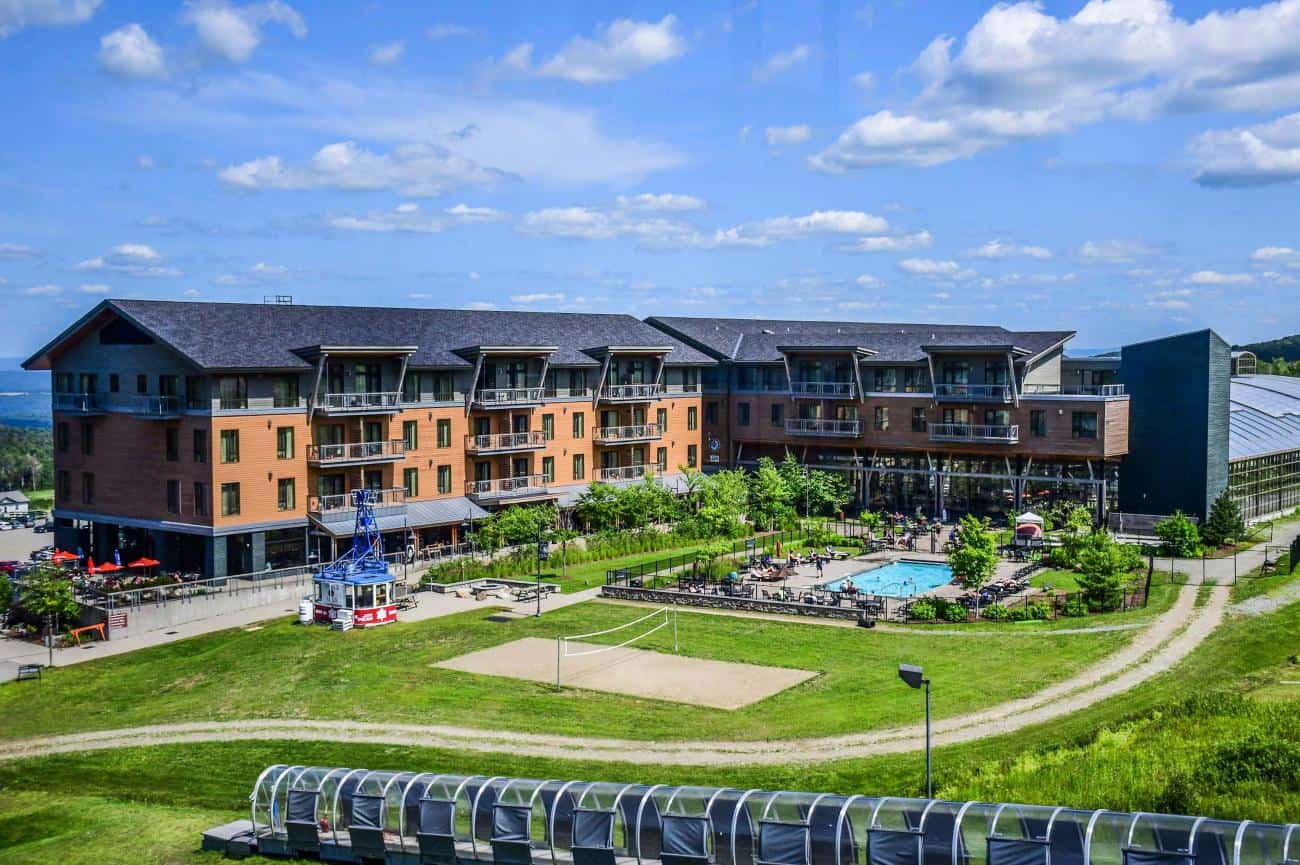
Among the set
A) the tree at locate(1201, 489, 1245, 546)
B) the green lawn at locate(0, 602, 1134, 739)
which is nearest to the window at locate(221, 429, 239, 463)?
the green lawn at locate(0, 602, 1134, 739)

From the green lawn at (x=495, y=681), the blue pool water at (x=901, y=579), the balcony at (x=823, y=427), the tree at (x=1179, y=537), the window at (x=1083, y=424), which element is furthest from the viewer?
the balcony at (x=823, y=427)

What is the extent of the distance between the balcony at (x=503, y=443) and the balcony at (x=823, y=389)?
17175 mm

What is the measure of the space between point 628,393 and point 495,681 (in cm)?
3501

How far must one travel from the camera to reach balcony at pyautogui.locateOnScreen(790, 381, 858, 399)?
232 ft

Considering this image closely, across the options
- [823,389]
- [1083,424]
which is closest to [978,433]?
[1083,424]

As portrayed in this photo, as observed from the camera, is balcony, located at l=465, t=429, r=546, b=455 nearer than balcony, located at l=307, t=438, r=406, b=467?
No

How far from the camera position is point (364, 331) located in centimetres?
5869

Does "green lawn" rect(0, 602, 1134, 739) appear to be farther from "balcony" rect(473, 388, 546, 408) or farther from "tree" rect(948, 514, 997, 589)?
"balcony" rect(473, 388, 546, 408)

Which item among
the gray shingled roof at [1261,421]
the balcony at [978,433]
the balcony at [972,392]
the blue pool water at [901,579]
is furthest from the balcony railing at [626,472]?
the gray shingled roof at [1261,421]

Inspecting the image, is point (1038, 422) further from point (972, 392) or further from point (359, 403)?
point (359, 403)

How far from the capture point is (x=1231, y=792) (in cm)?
2283

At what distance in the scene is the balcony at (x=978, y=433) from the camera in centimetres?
6444

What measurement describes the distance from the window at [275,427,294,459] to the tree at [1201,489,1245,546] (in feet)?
139

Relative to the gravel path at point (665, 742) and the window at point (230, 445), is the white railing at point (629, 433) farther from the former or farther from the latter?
the gravel path at point (665, 742)
